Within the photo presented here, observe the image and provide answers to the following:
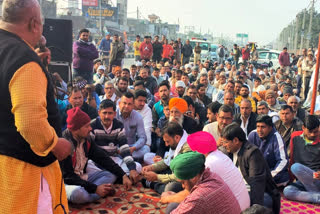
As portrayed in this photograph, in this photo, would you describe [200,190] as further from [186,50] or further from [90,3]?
[90,3]

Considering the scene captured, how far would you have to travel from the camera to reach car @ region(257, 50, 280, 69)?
776 inches

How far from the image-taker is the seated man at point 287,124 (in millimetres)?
4635

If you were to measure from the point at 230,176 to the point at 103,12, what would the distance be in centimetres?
5029

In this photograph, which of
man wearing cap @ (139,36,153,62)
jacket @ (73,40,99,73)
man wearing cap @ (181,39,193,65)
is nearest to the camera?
jacket @ (73,40,99,73)

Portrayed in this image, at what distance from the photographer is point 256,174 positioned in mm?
2992

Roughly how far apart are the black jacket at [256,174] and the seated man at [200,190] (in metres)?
0.68

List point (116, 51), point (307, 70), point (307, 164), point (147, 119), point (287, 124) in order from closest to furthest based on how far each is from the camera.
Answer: point (307, 164) < point (287, 124) < point (147, 119) < point (307, 70) < point (116, 51)

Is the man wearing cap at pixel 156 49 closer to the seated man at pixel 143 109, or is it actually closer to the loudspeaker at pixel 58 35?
the loudspeaker at pixel 58 35

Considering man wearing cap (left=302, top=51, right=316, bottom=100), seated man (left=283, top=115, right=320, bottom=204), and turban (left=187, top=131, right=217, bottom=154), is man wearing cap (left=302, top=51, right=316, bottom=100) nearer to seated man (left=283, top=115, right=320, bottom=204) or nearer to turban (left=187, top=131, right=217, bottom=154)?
seated man (left=283, top=115, right=320, bottom=204)

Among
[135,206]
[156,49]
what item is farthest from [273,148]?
→ [156,49]

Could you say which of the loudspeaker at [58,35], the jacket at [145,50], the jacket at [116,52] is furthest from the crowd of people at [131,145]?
the jacket at [145,50]

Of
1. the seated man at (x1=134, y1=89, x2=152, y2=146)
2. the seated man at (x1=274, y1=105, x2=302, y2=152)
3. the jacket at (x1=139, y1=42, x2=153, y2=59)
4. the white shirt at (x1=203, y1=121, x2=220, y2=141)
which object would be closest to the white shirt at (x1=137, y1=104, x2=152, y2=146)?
the seated man at (x1=134, y1=89, x2=152, y2=146)

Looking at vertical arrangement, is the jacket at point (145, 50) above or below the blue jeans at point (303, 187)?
above

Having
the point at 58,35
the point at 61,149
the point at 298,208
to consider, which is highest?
the point at 58,35
